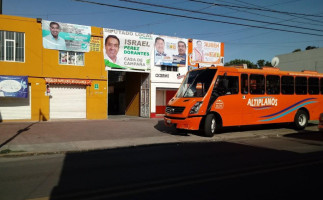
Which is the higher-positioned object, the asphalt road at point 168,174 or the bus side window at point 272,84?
the bus side window at point 272,84

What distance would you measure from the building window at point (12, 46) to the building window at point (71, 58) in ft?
8.05

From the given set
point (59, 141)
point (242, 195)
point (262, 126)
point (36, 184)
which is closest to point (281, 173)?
point (242, 195)

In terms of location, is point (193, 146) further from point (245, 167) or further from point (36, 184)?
point (36, 184)

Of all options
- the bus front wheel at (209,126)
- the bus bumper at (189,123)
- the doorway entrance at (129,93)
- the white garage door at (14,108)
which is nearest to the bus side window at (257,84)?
the bus front wheel at (209,126)

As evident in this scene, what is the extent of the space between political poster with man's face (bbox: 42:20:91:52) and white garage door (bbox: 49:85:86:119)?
2.81 metres

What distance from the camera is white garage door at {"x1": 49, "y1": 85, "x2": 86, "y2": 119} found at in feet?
63.4

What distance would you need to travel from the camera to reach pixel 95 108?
2048 centimetres

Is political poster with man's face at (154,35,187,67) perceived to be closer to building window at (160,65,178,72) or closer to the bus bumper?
building window at (160,65,178,72)

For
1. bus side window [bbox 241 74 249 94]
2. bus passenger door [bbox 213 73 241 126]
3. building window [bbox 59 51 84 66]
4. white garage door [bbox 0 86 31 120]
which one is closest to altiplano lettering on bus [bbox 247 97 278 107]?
bus side window [bbox 241 74 249 94]

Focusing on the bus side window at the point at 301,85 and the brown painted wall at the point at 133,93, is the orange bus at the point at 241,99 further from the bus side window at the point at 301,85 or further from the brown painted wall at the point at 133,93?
the brown painted wall at the point at 133,93

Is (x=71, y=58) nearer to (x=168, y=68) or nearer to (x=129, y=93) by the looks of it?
(x=129, y=93)

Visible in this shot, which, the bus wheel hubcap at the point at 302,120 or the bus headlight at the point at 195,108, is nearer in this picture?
the bus headlight at the point at 195,108

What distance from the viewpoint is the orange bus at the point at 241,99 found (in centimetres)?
1194

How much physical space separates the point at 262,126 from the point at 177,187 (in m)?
12.7
